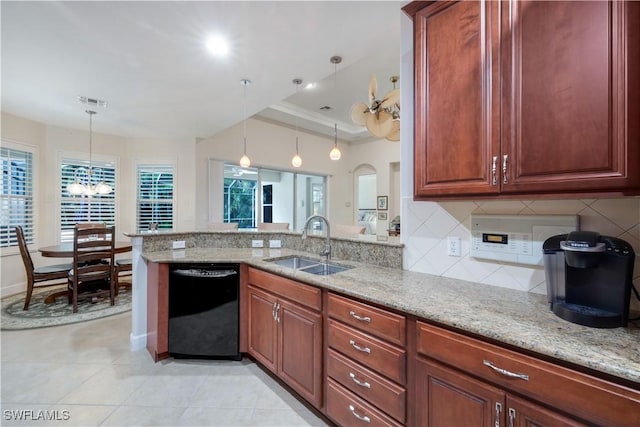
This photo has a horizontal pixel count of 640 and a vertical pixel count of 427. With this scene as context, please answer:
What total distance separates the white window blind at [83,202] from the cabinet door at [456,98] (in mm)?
5759

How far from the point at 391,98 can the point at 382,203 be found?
4326 millimetres

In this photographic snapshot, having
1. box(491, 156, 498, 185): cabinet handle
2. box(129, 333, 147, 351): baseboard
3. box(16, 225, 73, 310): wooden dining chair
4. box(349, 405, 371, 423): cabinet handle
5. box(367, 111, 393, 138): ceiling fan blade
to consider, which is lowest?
box(129, 333, 147, 351): baseboard

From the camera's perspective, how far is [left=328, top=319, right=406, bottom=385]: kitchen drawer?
50.1 inches

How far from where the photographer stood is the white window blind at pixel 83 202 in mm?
4828

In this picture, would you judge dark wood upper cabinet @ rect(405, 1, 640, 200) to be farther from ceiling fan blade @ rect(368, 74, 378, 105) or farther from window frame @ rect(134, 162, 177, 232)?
window frame @ rect(134, 162, 177, 232)

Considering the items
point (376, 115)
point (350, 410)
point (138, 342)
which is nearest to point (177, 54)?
point (376, 115)

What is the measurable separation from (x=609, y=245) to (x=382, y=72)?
3643 mm

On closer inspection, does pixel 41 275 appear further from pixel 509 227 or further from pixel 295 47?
pixel 509 227

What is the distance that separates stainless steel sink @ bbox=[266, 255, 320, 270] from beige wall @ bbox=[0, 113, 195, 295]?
3.56m

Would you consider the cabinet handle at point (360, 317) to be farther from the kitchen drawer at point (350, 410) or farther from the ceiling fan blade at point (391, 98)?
the ceiling fan blade at point (391, 98)

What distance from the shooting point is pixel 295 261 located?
8.08 feet

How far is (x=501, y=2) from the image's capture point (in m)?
1.22

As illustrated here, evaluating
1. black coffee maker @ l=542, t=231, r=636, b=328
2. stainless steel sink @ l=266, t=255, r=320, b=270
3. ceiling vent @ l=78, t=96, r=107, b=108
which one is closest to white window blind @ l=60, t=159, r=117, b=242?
ceiling vent @ l=78, t=96, r=107, b=108

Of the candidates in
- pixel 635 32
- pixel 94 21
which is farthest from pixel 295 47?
pixel 635 32
